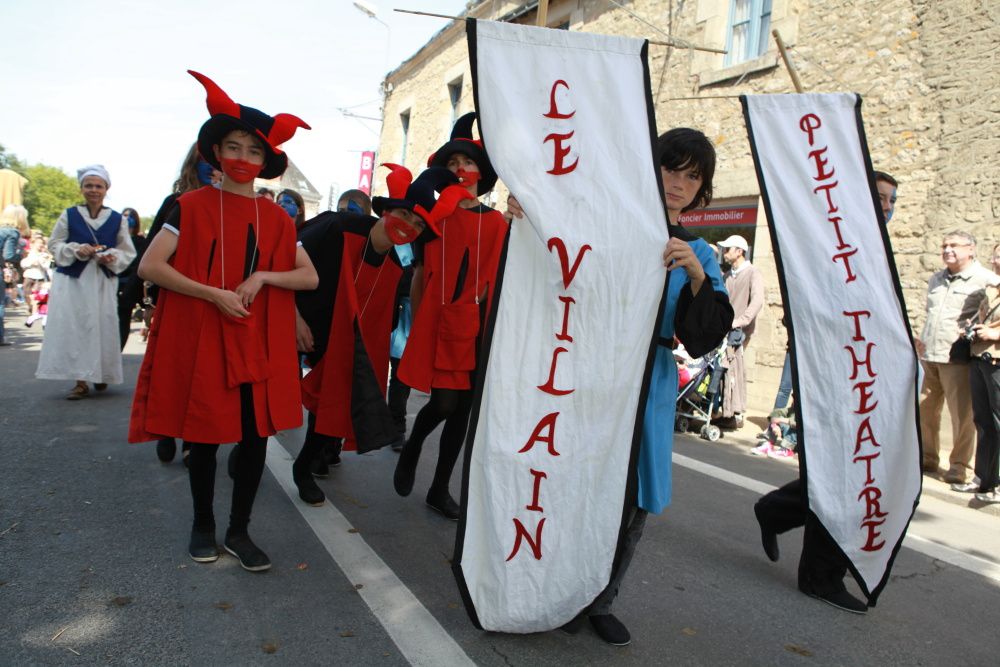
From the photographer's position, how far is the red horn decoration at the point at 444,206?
346 centimetres

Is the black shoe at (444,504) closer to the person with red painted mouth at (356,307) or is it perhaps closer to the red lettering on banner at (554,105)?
the person with red painted mouth at (356,307)

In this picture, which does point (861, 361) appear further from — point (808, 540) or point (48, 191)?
point (48, 191)

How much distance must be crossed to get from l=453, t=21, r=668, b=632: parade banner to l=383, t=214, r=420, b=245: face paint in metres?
1.24

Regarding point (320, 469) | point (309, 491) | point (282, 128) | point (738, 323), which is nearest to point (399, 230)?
point (282, 128)

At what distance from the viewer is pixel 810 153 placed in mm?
3137

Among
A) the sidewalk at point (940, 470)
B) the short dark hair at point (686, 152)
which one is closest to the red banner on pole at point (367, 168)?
the sidewalk at point (940, 470)

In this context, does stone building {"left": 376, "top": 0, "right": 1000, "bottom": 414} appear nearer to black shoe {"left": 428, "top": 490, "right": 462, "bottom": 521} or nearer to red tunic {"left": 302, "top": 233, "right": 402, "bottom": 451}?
black shoe {"left": 428, "top": 490, "right": 462, "bottom": 521}

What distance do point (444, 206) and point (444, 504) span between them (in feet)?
5.51

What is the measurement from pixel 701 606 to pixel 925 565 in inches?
71.2

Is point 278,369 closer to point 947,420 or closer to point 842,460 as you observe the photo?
point 842,460

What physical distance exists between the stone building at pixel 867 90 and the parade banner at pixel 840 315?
555 centimetres

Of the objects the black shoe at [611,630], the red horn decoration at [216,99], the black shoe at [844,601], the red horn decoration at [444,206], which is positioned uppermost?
the red horn decoration at [216,99]


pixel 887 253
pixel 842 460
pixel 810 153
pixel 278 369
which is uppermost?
pixel 810 153

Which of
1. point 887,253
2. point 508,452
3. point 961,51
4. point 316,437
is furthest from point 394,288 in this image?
point 961,51
